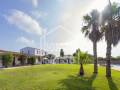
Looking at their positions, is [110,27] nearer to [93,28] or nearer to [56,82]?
[93,28]

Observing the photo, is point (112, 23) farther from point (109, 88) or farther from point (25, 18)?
point (25, 18)

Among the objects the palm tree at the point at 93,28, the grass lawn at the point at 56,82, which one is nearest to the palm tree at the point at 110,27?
the grass lawn at the point at 56,82

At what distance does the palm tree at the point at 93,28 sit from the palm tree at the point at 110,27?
4.53 metres

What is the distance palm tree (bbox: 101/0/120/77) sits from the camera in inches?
982

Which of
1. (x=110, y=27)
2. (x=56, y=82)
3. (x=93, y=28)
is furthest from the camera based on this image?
(x=93, y=28)

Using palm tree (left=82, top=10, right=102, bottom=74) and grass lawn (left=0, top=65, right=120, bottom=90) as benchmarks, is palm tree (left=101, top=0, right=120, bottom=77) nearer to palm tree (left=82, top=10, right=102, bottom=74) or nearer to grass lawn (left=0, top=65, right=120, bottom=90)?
grass lawn (left=0, top=65, right=120, bottom=90)

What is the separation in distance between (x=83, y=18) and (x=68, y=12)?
11.9 ft

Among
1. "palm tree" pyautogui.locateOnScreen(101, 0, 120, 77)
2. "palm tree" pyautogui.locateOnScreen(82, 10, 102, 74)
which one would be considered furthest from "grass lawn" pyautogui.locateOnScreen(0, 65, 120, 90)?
"palm tree" pyautogui.locateOnScreen(82, 10, 102, 74)

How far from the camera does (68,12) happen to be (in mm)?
35031

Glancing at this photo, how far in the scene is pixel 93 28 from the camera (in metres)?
31.5

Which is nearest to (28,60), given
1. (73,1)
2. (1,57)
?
(1,57)

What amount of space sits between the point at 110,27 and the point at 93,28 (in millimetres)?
6242

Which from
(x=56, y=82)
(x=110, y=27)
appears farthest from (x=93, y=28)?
(x=56, y=82)

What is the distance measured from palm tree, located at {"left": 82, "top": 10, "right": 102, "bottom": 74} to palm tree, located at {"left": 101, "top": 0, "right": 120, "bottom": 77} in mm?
4531
